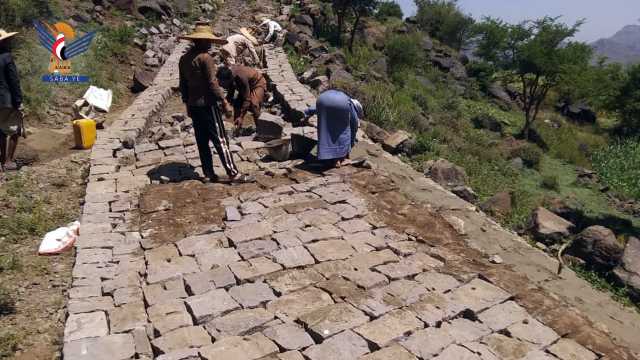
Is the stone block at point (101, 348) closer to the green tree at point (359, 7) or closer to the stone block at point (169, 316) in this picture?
the stone block at point (169, 316)

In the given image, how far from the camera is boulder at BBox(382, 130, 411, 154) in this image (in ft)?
30.0

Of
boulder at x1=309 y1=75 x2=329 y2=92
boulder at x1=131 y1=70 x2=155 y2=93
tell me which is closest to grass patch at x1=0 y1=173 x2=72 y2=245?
boulder at x1=131 y1=70 x2=155 y2=93

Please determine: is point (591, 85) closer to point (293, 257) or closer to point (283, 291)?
point (293, 257)

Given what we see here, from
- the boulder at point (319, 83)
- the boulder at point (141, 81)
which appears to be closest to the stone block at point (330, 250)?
the boulder at point (319, 83)

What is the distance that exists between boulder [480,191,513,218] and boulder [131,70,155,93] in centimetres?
806

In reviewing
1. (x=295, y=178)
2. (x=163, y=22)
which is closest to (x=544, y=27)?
(x=163, y=22)

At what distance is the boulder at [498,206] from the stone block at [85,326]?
6.61m

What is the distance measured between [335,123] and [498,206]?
372 cm

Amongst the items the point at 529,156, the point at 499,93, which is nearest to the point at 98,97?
the point at 529,156

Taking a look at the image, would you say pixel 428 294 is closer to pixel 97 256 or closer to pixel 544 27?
pixel 97 256

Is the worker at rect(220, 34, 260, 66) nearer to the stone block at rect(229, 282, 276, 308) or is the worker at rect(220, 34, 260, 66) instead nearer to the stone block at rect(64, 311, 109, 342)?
the stone block at rect(229, 282, 276, 308)

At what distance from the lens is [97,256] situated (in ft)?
15.9

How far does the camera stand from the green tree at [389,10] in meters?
28.6

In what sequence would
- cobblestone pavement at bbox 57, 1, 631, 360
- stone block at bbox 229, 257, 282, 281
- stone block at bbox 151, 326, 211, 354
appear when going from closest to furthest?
stone block at bbox 151, 326, 211, 354 < cobblestone pavement at bbox 57, 1, 631, 360 < stone block at bbox 229, 257, 282, 281
